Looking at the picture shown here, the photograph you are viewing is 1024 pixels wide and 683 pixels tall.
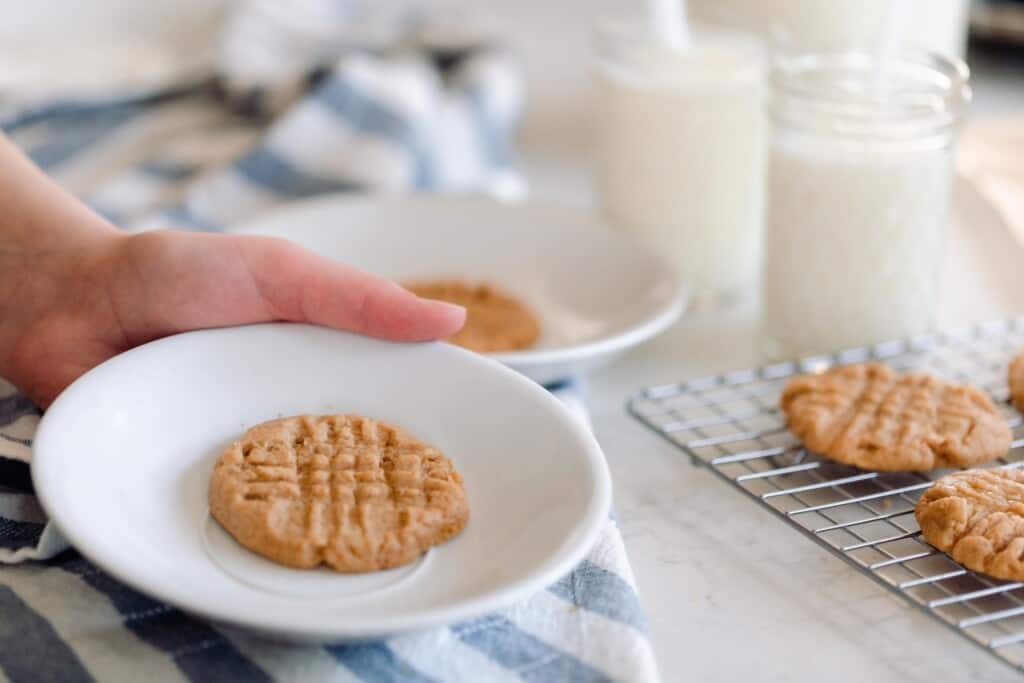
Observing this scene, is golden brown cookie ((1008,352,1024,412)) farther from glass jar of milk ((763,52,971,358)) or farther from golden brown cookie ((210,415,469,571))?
golden brown cookie ((210,415,469,571))

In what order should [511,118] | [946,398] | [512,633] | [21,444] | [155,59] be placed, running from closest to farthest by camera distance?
[512,633] < [21,444] < [946,398] < [511,118] < [155,59]

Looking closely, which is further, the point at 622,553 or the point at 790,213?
the point at 790,213

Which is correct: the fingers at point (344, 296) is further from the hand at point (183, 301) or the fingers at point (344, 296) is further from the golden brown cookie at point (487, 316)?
the golden brown cookie at point (487, 316)

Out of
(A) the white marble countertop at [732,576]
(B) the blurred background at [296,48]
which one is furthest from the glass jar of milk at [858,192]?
(B) the blurred background at [296,48]

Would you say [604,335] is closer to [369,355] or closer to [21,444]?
[369,355]

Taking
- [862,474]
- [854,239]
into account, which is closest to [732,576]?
[862,474]

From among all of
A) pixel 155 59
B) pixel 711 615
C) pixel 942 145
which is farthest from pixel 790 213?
pixel 155 59

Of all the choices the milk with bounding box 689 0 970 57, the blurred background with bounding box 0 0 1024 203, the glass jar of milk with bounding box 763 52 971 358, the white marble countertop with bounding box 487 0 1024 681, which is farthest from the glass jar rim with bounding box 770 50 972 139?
the blurred background with bounding box 0 0 1024 203
